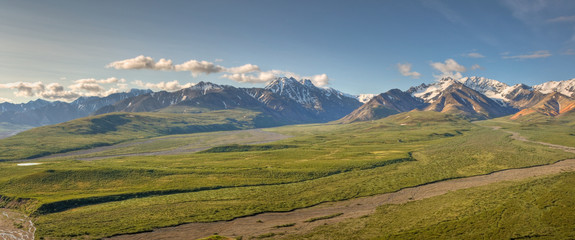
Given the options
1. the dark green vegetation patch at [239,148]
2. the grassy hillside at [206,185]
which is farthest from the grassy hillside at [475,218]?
the dark green vegetation patch at [239,148]

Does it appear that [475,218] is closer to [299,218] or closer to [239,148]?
[299,218]

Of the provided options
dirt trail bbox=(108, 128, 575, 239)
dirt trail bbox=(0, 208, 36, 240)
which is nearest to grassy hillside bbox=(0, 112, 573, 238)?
dirt trail bbox=(0, 208, 36, 240)

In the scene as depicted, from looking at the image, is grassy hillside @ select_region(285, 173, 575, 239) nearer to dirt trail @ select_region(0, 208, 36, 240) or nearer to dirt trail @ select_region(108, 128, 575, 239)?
dirt trail @ select_region(108, 128, 575, 239)

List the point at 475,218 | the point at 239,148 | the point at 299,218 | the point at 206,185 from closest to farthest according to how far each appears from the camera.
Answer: the point at 475,218 < the point at 299,218 < the point at 206,185 < the point at 239,148

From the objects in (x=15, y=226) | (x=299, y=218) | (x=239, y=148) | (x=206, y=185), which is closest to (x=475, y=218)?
(x=299, y=218)

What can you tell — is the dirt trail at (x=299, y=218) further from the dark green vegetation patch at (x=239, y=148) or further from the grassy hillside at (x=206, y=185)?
the dark green vegetation patch at (x=239, y=148)

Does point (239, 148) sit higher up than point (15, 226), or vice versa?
point (239, 148)
